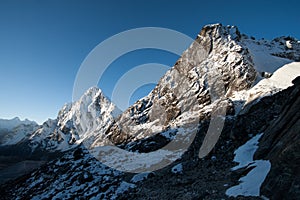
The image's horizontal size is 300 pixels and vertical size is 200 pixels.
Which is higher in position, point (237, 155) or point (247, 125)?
point (247, 125)

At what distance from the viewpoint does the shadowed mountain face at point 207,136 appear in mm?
13102

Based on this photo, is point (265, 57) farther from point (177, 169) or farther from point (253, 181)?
point (253, 181)

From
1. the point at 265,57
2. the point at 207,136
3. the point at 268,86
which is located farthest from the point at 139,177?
the point at 265,57

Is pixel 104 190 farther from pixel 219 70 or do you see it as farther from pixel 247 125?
pixel 219 70

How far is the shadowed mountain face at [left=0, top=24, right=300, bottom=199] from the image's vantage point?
516 inches

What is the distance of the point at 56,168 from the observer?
34.2 m

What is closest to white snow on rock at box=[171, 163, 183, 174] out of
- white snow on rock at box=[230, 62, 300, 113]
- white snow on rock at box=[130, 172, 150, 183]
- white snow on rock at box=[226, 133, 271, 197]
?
white snow on rock at box=[130, 172, 150, 183]

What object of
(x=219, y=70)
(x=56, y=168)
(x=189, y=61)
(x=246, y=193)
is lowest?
(x=246, y=193)

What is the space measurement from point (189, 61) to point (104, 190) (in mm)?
47591

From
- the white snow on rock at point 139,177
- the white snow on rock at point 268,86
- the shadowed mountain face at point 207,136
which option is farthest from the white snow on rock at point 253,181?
the white snow on rock at point 268,86

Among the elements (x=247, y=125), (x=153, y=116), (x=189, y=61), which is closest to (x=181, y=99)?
(x=153, y=116)

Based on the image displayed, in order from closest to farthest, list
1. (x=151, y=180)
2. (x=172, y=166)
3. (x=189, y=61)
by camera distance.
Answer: (x=151, y=180), (x=172, y=166), (x=189, y=61)

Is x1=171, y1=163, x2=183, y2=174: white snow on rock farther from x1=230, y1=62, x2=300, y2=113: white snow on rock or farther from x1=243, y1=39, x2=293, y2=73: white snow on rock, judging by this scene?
x1=243, y1=39, x2=293, y2=73: white snow on rock

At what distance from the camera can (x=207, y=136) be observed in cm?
2834
